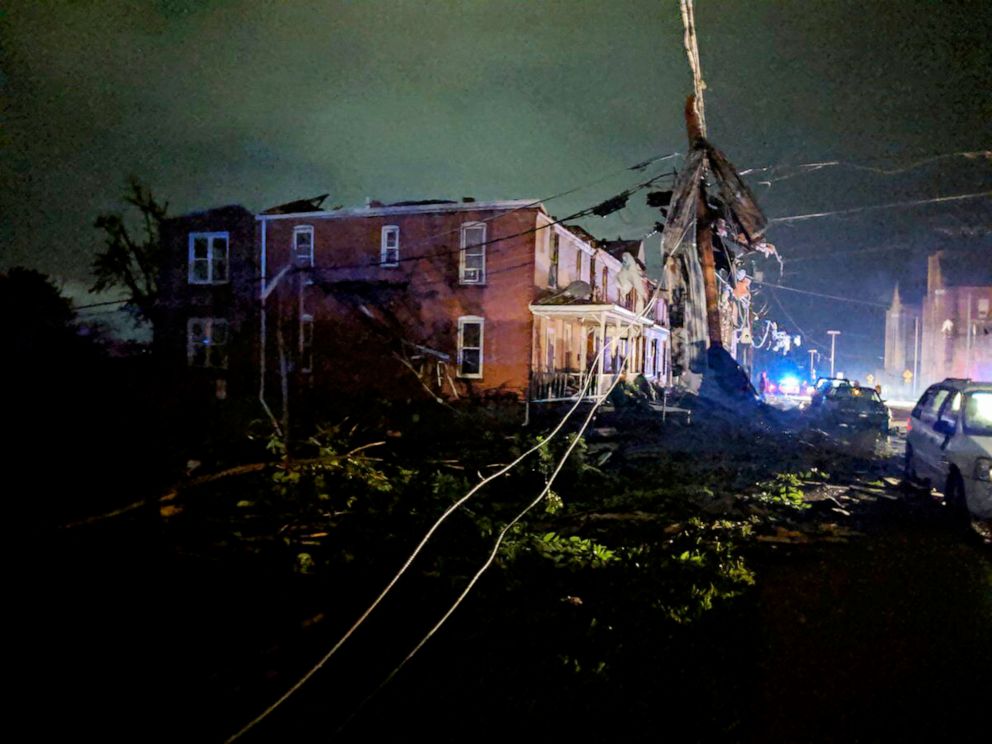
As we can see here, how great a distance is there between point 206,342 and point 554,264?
13318 mm

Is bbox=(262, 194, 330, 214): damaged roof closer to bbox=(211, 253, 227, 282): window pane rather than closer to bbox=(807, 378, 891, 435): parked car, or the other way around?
bbox=(211, 253, 227, 282): window pane

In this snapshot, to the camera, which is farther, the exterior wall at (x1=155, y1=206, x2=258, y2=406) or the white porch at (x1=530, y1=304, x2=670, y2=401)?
the exterior wall at (x1=155, y1=206, x2=258, y2=406)

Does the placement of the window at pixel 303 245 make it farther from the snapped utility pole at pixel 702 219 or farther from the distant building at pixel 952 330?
the distant building at pixel 952 330

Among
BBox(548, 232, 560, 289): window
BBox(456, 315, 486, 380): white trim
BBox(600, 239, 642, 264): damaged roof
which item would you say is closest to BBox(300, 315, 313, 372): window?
BBox(456, 315, 486, 380): white trim

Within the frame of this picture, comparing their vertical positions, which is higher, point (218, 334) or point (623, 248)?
point (623, 248)

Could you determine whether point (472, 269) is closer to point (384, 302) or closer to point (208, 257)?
point (384, 302)

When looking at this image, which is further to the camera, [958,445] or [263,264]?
[263,264]

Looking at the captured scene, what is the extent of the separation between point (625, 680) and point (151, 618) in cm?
309

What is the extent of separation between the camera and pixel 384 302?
21.9 meters

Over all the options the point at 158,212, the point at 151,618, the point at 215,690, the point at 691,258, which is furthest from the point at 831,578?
the point at 158,212

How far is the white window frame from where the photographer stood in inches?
933

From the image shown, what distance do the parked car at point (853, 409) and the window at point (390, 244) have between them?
14.4 metres

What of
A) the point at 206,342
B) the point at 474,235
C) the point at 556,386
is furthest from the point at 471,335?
the point at 206,342

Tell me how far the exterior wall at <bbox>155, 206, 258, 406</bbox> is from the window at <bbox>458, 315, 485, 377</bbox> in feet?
25.4
